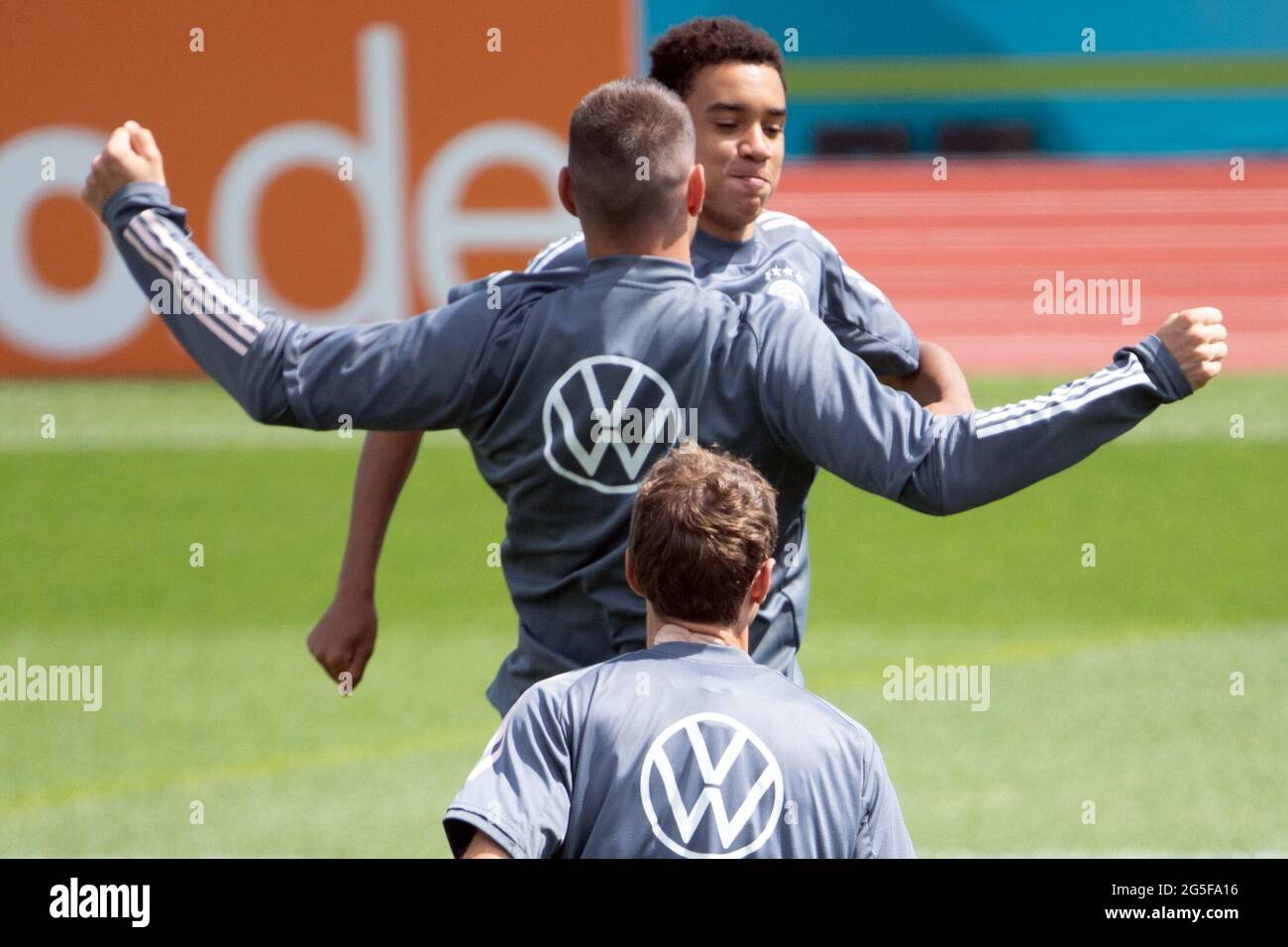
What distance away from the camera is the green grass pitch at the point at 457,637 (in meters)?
6.43

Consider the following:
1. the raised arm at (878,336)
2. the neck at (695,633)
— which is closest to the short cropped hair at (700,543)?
the neck at (695,633)

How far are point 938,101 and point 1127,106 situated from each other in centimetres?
244

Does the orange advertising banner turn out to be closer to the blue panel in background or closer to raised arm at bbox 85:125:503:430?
the blue panel in background

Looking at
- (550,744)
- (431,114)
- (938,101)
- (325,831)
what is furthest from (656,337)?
(938,101)

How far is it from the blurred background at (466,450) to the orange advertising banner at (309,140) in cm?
3

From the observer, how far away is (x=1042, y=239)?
54.7 ft

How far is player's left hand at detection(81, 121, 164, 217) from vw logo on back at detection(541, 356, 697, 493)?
78 centimetres

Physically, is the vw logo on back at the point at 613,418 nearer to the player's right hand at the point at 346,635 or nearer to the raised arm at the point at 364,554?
the raised arm at the point at 364,554

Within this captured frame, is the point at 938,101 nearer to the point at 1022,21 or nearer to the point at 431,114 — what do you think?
the point at 1022,21

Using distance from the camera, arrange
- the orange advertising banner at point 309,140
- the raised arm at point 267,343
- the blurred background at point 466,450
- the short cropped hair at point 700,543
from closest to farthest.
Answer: the short cropped hair at point 700,543 → the raised arm at point 267,343 → the blurred background at point 466,450 → the orange advertising banner at point 309,140

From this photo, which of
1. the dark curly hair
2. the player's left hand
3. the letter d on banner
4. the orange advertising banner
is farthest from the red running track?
the player's left hand

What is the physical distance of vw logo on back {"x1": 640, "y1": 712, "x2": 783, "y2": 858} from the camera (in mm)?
2311

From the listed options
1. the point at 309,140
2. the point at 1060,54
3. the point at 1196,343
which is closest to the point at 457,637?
the point at 1196,343

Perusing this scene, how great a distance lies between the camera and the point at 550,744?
7.77 ft
